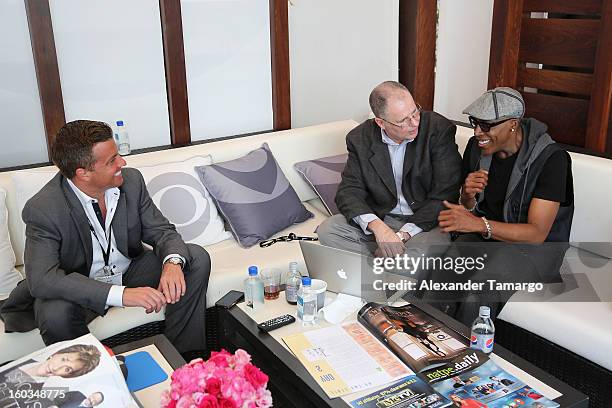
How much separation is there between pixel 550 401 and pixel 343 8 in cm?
295

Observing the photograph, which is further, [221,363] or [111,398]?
[111,398]

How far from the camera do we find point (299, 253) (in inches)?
106

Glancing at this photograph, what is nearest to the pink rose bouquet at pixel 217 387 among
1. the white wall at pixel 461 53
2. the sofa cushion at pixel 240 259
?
the sofa cushion at pixel 240 259

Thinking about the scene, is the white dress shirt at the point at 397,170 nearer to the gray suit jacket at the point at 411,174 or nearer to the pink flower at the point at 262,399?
the gray suit jacket at the point at 411,174

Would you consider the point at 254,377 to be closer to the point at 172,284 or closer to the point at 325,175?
the point at 172,284

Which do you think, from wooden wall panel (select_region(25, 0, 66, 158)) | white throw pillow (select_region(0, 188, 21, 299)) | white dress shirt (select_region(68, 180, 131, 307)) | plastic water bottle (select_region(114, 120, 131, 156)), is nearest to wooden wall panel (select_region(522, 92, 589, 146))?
plastic water bottle (select_region(114, 120, 131, 156))

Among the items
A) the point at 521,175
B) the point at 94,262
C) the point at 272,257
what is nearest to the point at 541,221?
the point at 521,175

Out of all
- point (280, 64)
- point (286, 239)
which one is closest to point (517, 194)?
point (286, 239)

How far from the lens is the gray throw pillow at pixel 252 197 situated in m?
2.84

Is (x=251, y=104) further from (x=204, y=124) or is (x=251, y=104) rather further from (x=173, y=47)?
(x=173, y=47)

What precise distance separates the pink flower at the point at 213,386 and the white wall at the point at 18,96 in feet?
7.36

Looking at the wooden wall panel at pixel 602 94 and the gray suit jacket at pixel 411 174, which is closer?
the gray suit jacket at pixel 411 174

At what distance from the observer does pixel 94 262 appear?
2311 millimetres

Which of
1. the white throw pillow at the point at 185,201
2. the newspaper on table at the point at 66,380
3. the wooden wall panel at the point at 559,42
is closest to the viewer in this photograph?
the newspaper on table at the point at 66,380
